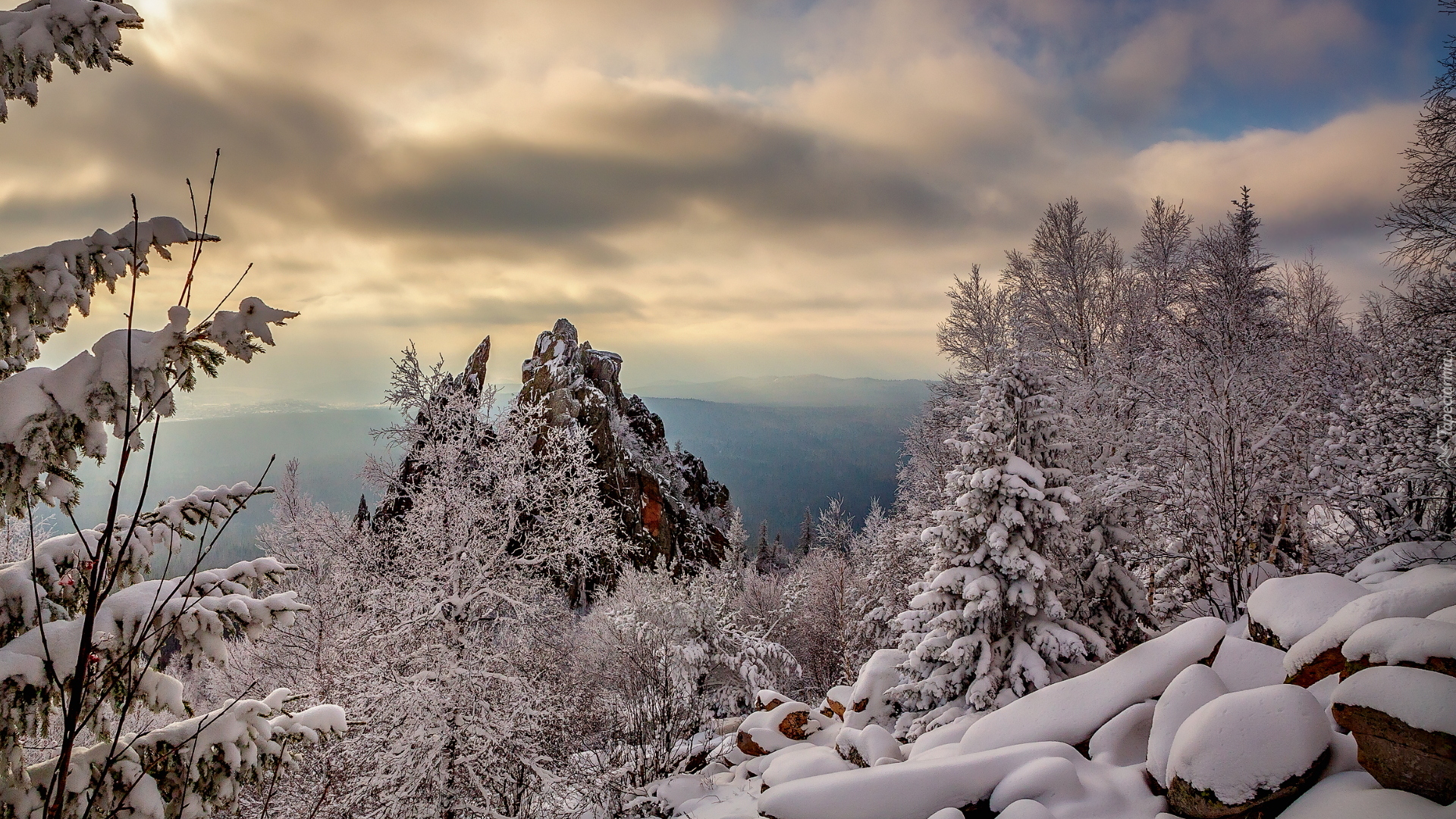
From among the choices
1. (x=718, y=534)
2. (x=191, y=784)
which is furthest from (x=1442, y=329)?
(x=718, y=534)

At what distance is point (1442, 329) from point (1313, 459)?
146 inches

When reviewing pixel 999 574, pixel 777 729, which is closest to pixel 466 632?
pixel 777 729

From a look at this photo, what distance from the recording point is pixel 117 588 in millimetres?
3293

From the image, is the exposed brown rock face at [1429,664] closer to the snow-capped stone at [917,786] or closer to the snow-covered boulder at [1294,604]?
the snow-covered boulder at [1294,604]

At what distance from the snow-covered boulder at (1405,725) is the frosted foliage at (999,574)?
4111mm

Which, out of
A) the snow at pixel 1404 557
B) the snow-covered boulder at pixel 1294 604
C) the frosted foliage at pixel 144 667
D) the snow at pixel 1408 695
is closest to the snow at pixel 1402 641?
the snow at pixel 1408 695

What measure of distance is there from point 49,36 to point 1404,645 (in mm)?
8567

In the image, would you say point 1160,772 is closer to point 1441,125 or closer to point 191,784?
point 191,784

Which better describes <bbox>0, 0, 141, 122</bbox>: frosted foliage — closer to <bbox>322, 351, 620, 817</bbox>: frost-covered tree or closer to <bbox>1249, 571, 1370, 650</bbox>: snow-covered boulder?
<bbox>322, 351, 620, 817</bbox>: frost-covered tree

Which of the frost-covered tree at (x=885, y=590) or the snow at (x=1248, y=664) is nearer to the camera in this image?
the snow at (x=1248, y=664)

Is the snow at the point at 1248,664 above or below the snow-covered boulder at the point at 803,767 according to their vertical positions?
above

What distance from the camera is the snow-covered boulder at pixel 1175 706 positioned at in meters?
5.13

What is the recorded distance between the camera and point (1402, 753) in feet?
12.7

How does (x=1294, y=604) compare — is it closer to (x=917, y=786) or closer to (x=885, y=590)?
(x=917, y=786)
